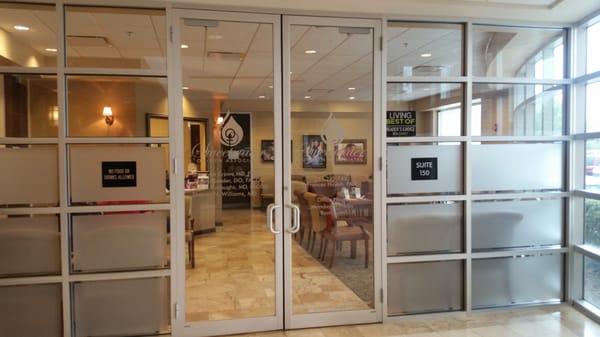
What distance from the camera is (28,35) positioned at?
3447 mm

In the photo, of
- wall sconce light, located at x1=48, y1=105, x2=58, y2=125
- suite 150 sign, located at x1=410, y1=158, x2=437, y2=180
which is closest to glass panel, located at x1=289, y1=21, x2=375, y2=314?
suite 150 sign, located at x1=410, y1=158, x2=437, y2=180

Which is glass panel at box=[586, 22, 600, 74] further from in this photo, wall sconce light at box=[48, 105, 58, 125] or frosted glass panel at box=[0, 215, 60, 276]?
frosted glass panel at box=[0, 215, 60, 276]

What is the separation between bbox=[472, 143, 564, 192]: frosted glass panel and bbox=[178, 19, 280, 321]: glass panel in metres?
2.03

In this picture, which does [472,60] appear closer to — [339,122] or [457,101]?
[457,101]

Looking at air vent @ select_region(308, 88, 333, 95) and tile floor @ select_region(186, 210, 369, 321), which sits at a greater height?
air vent @ select_region(308, 88, 333, 95)

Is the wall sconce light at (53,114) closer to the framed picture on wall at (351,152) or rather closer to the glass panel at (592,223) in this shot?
the framed picture on wall at (351,152)

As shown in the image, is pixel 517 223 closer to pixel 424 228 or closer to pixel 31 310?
pixel 424 228

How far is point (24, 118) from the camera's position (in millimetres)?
3348

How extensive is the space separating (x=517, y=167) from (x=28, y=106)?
4.42 metres

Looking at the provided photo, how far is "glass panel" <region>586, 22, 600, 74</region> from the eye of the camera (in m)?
4.02

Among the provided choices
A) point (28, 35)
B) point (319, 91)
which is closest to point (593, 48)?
point (319, 91)

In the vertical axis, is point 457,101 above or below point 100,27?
below

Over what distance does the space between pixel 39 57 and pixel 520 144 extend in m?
4.39

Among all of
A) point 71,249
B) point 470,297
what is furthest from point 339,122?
point 71,249
